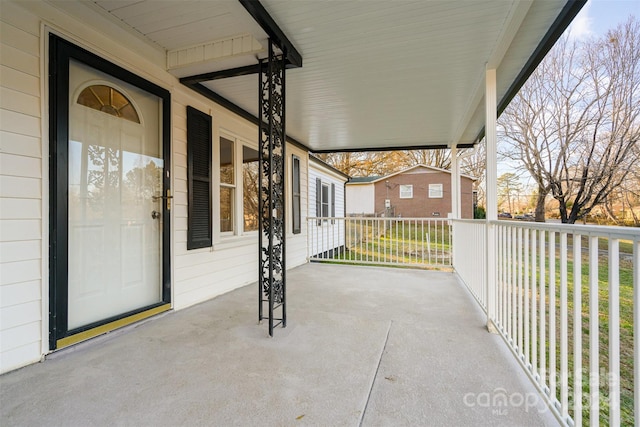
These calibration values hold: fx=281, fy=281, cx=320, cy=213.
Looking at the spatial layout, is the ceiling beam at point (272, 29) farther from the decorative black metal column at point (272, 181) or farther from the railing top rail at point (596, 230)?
the railing top rail at point (596, 230)

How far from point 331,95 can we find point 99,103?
2409 mm

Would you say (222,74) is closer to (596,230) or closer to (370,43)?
(370,43)

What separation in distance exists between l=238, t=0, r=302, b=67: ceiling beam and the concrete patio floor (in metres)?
2.45

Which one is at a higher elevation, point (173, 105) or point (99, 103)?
point (173, 105)

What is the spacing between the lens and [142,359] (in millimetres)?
1995

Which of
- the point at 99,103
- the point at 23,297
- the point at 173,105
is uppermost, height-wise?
the point at 173,105

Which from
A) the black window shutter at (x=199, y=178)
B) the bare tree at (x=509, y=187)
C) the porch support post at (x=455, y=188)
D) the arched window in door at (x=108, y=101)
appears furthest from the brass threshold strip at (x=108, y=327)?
the bare tree at (x=509, y=187)

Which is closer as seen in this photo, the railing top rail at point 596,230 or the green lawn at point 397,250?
the railing top rail at point 596,230

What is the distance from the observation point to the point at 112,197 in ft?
8.00

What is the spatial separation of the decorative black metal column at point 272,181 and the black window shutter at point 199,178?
1.00m

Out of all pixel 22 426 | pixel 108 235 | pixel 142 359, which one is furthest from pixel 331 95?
pixel 22 426

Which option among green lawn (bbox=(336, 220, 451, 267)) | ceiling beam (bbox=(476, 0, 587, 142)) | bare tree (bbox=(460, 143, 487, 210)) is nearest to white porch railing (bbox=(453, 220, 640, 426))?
ceiling beam (bbox=(476, 0, 587, 142))

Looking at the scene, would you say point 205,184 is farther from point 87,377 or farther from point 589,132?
point 589,132

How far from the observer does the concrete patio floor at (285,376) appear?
4.75 feet
